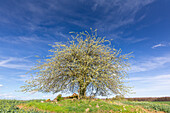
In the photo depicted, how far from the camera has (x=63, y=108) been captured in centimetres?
1315

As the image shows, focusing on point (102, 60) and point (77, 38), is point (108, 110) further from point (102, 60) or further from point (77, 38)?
point (77, 38)

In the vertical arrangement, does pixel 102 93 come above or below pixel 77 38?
below

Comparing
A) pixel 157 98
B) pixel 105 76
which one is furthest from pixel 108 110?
pixel 157 98

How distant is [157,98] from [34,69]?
85.6 feet

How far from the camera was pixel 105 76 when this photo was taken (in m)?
17.4

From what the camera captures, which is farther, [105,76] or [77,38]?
[77,38]

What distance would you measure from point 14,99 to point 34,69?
4.55 meters

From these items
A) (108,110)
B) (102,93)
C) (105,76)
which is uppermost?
(105,76)

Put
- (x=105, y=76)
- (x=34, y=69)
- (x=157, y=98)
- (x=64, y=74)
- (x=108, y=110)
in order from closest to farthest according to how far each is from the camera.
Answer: (x=108, y=110), (x=105, y=76), (x=64, y=74), (x=34, y=69), (x=157, y=98)

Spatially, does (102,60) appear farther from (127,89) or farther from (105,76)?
(127,89)

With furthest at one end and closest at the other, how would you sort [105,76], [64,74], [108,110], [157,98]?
[157,98], [64,74], [105,76], [108,110]

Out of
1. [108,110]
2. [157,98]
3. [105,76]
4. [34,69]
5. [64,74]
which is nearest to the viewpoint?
[108,110]

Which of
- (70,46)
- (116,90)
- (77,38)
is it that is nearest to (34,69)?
(70,46)

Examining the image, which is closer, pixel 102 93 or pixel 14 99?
pixel 14 99
